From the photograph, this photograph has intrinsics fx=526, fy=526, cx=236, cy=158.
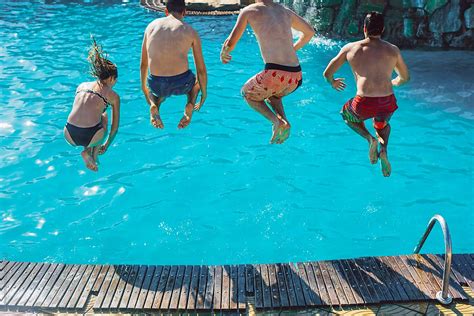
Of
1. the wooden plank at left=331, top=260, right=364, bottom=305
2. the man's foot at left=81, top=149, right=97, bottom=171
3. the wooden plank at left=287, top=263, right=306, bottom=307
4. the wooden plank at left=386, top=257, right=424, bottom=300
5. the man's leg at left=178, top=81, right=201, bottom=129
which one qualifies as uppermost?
the man's leg at left=178, top=81, right=201, bottom=129

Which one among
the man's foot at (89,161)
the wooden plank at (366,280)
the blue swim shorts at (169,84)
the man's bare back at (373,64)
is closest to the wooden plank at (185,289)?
the man's foot at (89,161)

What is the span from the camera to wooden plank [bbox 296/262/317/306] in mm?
6470

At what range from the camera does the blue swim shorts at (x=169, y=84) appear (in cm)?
701

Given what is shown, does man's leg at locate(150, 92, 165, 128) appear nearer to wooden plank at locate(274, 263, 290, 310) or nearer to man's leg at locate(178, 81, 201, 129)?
man's leg at locate(178, 81, 201, 129)

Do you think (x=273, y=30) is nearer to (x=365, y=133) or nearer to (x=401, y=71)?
(x=401, y=71)

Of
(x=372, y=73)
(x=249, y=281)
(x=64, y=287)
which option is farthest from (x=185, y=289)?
(x=372, y=73)

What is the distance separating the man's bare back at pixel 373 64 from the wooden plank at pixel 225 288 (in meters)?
2.91

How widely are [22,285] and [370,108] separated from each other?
4998 millimetres

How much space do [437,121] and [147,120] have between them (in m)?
7.06

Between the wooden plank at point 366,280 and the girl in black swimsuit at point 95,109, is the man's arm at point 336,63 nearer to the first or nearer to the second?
the wooden plank at point 366,280

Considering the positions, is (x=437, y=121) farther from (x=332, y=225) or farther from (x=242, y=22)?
(x=242, y=22)

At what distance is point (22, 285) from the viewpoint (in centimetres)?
670

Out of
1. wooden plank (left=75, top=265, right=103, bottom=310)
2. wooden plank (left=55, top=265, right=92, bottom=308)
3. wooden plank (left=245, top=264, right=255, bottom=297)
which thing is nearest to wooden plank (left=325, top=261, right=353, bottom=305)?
wooden plank (left=245, top=264, right=255, bottom=297)

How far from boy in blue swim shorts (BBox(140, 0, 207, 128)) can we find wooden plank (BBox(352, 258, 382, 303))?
301cm
